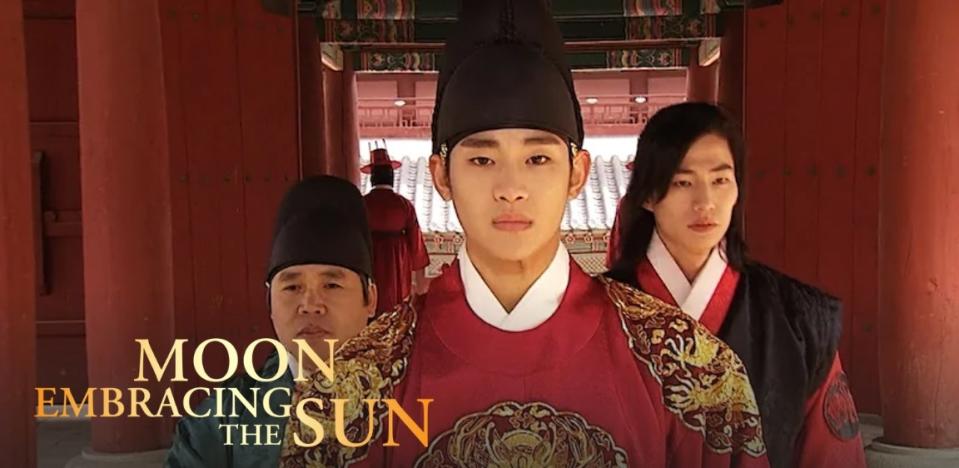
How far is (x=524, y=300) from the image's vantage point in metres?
1.01

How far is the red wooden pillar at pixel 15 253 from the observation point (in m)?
1.94

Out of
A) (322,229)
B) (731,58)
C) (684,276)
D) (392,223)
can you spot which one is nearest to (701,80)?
(731,58)

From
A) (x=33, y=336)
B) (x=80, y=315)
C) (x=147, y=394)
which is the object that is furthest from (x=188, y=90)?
(x=147, y=394)

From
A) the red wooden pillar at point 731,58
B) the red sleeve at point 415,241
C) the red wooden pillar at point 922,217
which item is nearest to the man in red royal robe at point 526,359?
the red wooden pillar at point 922,217

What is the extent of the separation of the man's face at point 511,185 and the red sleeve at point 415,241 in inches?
76.3

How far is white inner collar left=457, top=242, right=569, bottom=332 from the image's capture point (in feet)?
3.30

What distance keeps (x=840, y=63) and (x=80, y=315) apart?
2915mm

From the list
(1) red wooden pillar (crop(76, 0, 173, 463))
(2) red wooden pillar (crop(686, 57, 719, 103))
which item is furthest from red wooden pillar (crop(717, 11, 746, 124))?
(1) red wooden pillar (crop(76, 0, 173, 463))

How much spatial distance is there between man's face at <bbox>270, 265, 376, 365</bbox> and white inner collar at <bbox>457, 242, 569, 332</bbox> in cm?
16

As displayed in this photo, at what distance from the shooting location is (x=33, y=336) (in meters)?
2.00

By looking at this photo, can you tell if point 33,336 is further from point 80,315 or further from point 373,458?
point 80,315

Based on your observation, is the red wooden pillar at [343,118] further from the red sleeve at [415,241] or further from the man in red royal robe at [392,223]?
the red sleeve at [415,241]

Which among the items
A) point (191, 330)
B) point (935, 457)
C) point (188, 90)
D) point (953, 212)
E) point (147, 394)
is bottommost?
point (935, 457)

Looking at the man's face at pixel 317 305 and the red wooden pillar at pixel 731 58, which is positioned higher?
the red wooden pillar at pixel 731 58
